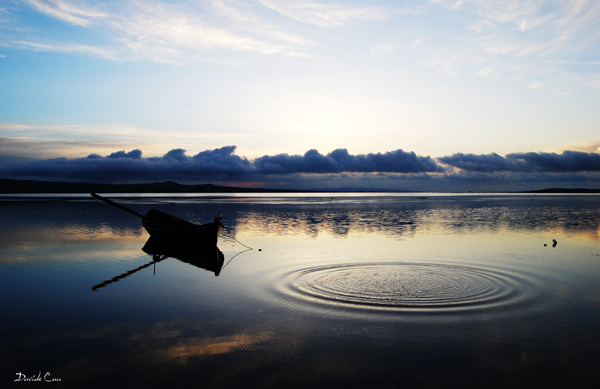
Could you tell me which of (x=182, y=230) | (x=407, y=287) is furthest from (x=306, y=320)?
(x=182, y=230)

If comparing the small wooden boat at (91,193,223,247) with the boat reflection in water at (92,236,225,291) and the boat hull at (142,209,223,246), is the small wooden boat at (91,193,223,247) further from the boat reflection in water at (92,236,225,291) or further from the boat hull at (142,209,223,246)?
the boat reflection in water at (92,236,225,291)

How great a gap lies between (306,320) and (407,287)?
4.60 m

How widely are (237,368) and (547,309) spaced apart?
29.4 ft

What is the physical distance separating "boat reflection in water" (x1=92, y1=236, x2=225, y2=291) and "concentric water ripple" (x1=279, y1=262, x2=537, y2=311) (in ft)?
15.8

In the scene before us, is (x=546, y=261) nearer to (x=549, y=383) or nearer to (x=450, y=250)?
(x=450, y=250)

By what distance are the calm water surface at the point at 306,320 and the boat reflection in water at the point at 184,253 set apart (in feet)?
1.69

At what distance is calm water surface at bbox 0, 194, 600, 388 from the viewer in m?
7.25

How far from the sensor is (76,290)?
1335 cm

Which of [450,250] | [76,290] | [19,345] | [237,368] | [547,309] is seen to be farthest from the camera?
[450,250]

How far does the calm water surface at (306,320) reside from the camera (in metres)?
7.25

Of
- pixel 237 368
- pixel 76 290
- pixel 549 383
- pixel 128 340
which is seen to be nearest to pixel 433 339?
pixel 549 383

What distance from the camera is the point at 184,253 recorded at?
73.2ft
